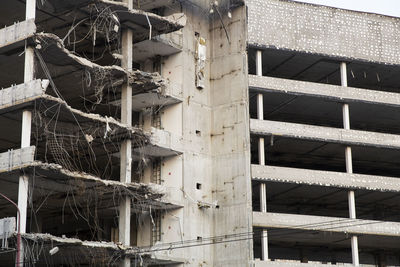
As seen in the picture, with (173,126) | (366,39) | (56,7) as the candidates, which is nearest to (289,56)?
(366,39)

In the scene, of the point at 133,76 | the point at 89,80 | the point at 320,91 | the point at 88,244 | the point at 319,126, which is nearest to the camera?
the point at 88,244

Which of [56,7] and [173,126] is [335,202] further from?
[56,7]

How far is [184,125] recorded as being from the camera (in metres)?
50.4

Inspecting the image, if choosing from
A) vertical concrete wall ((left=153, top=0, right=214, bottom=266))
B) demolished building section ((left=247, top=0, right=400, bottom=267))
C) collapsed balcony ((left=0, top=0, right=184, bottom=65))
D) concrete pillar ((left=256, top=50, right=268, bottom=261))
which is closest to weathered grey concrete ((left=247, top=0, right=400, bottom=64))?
demolished building section ((left=247, top=0, right=400, bottom=267))

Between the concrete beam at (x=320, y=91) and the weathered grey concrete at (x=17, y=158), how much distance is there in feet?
56.9

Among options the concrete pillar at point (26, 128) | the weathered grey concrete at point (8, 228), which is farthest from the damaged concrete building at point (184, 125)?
the weathered grey concrete at point (8, 228)

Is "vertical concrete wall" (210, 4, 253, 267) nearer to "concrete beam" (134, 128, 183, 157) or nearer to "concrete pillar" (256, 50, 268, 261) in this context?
"concrete pillar" (256, 50, 268, 261)

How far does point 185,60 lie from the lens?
51.2 metres

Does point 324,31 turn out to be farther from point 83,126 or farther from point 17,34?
point 17,34

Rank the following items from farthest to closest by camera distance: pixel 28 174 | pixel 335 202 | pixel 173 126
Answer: pixel 335 202, pixel 173 126, pixel 28 174

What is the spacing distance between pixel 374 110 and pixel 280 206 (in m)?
10.6

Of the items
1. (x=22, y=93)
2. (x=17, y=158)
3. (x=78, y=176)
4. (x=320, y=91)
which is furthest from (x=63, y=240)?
(x=320, y=91)

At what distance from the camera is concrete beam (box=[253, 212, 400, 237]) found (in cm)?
4956

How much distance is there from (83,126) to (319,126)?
18.4m
